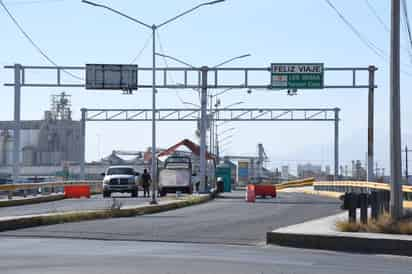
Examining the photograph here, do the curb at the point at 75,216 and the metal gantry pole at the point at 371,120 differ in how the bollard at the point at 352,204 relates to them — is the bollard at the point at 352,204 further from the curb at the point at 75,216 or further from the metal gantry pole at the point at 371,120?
the metal gantry pole at the point at 371,120

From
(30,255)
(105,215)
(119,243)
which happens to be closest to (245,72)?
(105,215)

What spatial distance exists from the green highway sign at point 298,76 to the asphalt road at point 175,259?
35595mm

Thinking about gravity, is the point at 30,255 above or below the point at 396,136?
below

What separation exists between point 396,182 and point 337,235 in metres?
3.41

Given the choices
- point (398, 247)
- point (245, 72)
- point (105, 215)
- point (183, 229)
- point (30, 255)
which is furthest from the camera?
point (245, 72)

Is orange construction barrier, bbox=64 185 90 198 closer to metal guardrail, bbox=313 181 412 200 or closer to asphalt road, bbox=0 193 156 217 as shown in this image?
asphalt road, bbox=0 193 156 217

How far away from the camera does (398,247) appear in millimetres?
19594

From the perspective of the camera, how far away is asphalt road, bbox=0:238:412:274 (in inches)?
604

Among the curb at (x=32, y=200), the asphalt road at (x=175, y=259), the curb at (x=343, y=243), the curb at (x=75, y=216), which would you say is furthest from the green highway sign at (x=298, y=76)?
the asphalt road at (x=175, y=259)

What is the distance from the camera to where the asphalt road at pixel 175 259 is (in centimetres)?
1534

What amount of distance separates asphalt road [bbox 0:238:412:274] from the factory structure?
376 feet

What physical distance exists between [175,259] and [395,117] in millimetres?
8499

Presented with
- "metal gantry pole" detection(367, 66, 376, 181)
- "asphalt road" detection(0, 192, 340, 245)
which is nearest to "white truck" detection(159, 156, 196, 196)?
"metal gantry pole" detection(367, 66, 376, 181)

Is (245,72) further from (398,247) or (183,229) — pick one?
(398,247)
